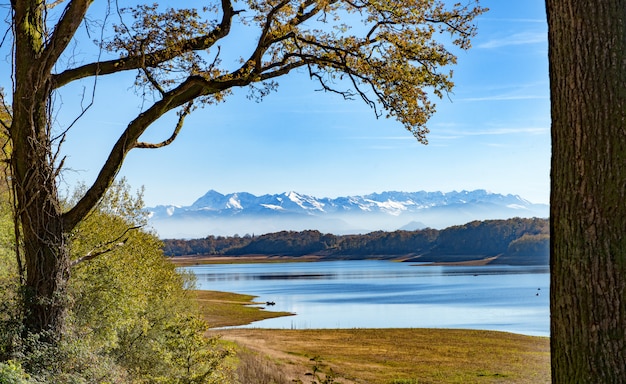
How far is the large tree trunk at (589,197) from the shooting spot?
445cm

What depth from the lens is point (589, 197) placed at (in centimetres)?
458

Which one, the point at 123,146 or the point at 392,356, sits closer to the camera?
the point at 123,146

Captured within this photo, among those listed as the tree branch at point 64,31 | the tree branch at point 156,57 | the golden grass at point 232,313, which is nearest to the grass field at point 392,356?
the golden grass at point 232,313

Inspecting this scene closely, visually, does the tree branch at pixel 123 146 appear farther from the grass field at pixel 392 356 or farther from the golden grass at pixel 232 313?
the golden grass at pixel 232 313

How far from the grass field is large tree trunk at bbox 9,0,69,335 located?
52.0 feet

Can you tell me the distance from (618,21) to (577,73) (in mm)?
436

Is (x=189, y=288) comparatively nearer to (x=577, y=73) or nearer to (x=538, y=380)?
(x=538, y=380)

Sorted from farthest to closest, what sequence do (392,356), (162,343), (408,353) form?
(408,353)
(392,356)
(162,343)

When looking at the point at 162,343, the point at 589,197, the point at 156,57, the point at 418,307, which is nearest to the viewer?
the point at 589,197

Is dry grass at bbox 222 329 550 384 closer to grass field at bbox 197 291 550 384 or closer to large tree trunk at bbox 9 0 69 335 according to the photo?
grass field at bbox 197 291 550 384

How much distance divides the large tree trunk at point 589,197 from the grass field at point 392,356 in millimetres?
20389

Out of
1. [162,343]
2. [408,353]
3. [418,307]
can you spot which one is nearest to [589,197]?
[162,343]

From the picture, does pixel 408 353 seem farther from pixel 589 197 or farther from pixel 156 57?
pixel 589 197

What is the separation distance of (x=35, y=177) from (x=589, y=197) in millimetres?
7653
